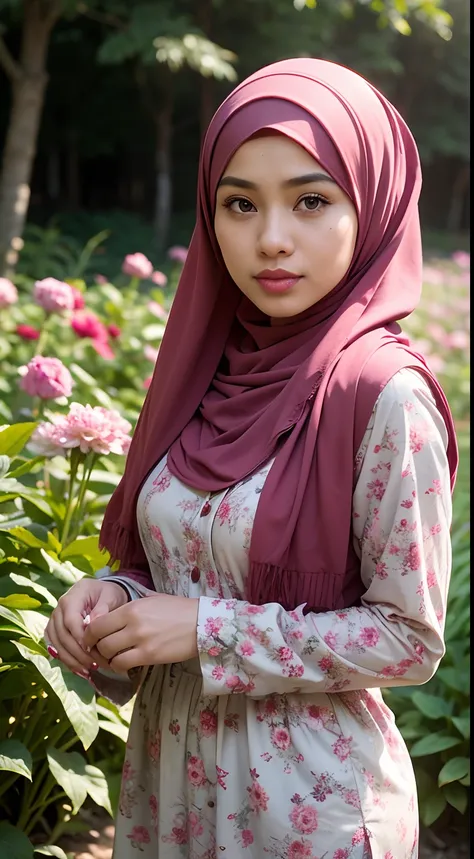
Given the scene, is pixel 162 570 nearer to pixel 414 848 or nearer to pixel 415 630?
pixel 415 630

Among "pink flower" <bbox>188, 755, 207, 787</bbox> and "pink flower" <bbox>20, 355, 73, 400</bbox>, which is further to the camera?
"pink flower" <bbox>20, 355, 73, 400</bbox>

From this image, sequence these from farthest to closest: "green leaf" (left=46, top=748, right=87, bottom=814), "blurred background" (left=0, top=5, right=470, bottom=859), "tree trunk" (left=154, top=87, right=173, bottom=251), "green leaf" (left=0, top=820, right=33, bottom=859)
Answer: "tree trunk" (left=154, top=87, right=173, bottom=251), "blurred background" (left=0, top=5, right=470, bottom=859), "green leaf" (left=46, top=748, right=87, bottom=814), "green leaf" (left=0, top=820, right=33, bottom=859)

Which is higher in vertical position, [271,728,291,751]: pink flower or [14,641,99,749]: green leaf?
[271,728,291,751]: pink flower

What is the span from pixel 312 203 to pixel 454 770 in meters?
1.96

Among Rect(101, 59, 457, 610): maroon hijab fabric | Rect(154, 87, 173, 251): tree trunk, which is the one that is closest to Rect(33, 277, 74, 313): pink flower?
Rect(101, 59, 457, 610): maroon hijab fabric

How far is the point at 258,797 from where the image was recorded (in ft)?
4.50

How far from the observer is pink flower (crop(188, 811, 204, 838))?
4.77 ft

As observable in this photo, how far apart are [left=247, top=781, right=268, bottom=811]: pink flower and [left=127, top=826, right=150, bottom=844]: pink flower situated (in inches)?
11.5

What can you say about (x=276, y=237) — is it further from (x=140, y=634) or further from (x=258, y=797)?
(x=258, y=797)

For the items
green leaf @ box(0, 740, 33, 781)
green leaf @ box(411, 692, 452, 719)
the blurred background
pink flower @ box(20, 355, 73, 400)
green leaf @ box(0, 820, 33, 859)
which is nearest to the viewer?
green leaf @ box(0, 740, 33, 781)

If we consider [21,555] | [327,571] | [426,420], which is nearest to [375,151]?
[426,420]

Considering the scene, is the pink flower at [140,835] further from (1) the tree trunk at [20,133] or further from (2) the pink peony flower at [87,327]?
(1) the tree trunk at [20,133]

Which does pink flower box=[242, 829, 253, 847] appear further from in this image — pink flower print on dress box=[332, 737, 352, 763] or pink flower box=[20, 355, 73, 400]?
pink flower box=[20, 355, 73, 400]

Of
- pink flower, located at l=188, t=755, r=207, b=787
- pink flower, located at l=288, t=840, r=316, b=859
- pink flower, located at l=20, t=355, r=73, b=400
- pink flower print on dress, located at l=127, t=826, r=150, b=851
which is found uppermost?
pink flower, located at l=20, t=355, r=73, b=400
